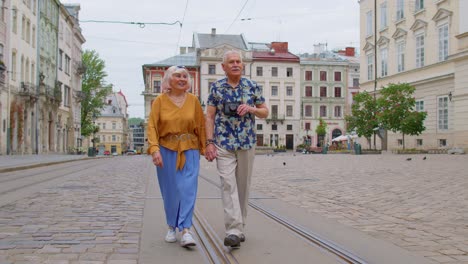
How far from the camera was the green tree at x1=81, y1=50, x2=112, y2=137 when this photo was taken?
64625mm

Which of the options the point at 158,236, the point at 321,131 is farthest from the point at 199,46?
the point at 158,236

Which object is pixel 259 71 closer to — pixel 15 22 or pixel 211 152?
pixel 15 22

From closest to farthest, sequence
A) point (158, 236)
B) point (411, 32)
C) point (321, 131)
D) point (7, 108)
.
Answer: point (158, 236)
point (7, 108)
point (411, 32)
point (321, 131)

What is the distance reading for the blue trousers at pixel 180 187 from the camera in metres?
4.83

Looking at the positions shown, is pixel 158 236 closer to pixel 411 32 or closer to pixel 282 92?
pixel 411 32

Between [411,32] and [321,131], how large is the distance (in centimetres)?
2845

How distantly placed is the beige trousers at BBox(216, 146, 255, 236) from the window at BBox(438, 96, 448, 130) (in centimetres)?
3327

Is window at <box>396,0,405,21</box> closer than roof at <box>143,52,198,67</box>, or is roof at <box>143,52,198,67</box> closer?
window at <box>396,0,405,21</box>

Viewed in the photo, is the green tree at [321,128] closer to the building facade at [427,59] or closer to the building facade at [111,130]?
the building facade at [427,59]

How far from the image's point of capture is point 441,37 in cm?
3600

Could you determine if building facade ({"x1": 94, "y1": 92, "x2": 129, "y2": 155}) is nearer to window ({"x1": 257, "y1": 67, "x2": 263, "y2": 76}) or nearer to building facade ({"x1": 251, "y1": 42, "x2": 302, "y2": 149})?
window ({"x1": 257, "y1": 67, "x2": 263, "y2": 76})

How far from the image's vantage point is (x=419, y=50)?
38.7 metres

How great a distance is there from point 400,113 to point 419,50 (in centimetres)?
694

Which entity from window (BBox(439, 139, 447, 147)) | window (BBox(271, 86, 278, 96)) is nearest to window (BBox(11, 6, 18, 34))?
window (BBox(439, 139, 447, 147))
